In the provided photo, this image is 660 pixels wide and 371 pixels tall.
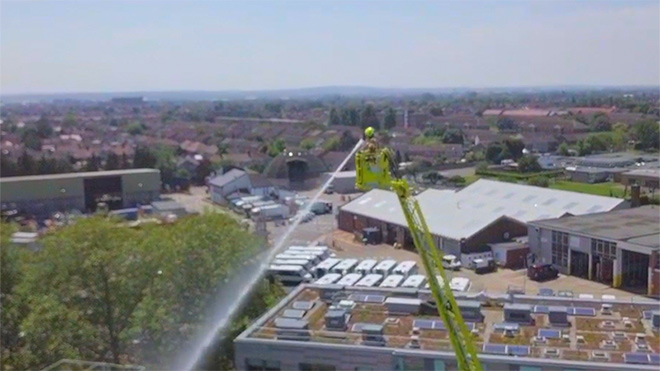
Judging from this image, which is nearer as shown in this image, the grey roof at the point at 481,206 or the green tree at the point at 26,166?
the grey roof at the point at 481,206

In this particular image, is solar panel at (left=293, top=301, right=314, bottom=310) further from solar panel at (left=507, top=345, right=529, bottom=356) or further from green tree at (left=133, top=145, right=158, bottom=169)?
green tree at (left=133, top=145, right=158, bottom=169)

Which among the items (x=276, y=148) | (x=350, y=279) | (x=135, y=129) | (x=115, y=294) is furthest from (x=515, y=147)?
(x=135, y=129)

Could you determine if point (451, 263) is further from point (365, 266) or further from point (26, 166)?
point (26, 166)

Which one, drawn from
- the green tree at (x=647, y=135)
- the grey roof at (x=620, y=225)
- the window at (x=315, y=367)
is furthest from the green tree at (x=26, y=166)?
the green tree at (x=647, y=135)

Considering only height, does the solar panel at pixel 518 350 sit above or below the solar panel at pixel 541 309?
below

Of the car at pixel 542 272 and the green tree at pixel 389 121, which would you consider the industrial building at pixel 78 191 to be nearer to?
the car at pixel 542 272

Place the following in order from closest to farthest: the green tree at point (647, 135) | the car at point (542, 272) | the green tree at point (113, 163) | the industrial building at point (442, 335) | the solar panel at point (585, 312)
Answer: the industrial building at point (442, 335) → the solar panel at point (585, 312) → the car at point (542, 272) → the green tree at point (113, 163) → the green tree at point (647, 135)

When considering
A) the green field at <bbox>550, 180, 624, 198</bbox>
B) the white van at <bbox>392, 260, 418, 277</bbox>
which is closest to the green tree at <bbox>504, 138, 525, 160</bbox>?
the green field at <bbox>550, 180, 624, 198</bbox>

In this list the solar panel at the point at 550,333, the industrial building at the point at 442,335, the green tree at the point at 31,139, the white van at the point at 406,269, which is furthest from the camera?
the green tree at the point at 31,139
